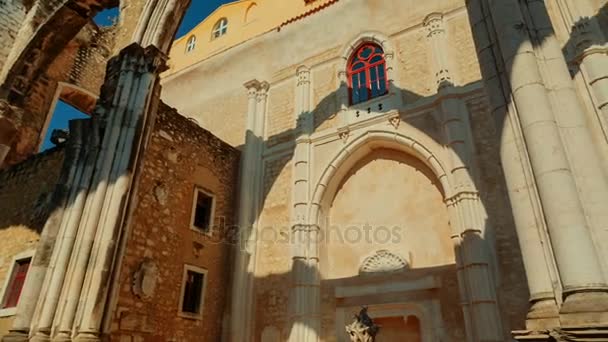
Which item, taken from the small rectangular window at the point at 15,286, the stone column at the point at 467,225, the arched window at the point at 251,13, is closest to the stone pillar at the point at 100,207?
the small rectangular window at the point at 15,286

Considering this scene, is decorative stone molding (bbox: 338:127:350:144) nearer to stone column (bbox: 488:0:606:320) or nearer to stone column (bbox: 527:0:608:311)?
stone column (bbox: 488:0:606:320)

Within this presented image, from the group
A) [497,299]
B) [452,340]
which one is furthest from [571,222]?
A: [452,340]

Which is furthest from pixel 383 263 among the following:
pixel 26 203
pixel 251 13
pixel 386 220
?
pixel 251 13

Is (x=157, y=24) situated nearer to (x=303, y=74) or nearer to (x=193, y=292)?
(x=303, y=74)

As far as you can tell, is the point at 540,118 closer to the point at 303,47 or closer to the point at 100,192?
the point at 100,192

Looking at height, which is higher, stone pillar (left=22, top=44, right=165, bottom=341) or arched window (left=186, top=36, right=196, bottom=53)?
arched window (left=186, top=36, right=196, bottom=53)

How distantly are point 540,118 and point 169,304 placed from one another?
718cm

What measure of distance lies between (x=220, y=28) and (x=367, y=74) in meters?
9.06

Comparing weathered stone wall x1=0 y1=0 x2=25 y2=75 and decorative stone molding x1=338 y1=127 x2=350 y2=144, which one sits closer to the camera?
decorative stone molding x1=338 y1=127 x2=350 y2=144

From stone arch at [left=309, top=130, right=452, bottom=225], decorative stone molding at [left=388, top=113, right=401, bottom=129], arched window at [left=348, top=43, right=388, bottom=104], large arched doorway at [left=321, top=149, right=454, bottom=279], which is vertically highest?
arched window at [left=348, top=43, right=388, bottom=104]

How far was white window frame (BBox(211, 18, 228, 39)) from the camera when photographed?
54.0 feet

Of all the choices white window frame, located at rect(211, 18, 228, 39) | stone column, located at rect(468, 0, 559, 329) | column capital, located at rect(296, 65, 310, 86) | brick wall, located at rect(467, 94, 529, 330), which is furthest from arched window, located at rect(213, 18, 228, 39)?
stone column, located at rect(468, 0, 559, 329)

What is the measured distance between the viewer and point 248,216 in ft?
33.0

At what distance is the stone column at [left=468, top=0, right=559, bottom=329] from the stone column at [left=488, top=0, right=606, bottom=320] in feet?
0.54
